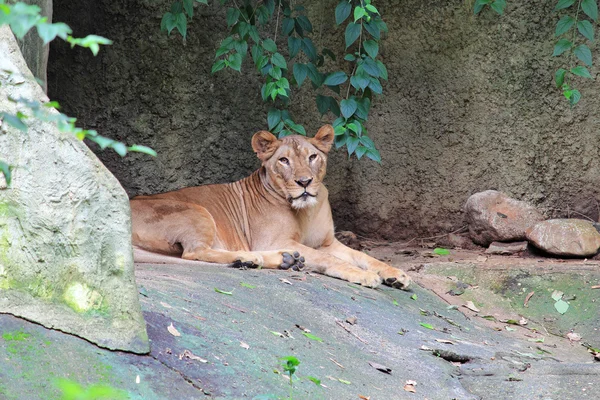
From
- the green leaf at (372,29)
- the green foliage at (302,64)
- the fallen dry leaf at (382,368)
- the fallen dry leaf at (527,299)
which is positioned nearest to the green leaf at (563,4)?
the green foliage at (302,64)

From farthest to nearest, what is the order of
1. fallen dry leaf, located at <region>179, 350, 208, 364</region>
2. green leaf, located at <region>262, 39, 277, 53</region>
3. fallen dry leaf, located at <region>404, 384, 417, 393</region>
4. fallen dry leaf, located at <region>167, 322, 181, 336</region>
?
green leaf, located at <region>262, 39, 277, 53</region>, fallen dry leaf, located at <region>404, 384, 417, 393</region>, fallen dry leaf, located at <region>167, 322, 181, 336</region>, fallen dry leaf, located at <region>179, 350, 208, 364</region>

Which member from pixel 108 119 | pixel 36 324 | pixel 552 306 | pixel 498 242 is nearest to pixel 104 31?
pixel 108 119

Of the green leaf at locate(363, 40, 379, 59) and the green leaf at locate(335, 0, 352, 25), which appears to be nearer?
the green leaf at locate(335, 0, 352, 25)

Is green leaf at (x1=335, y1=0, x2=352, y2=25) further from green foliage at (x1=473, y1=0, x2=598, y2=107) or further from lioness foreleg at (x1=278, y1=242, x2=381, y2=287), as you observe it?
lioness foreleg at (x1=278, y1=242, x2=381, y2=287)

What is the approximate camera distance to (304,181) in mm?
7047

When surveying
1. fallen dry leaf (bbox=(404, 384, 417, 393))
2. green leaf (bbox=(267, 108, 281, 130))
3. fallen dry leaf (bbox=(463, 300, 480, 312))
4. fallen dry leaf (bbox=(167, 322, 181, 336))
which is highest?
green leaf (bbox=(267, 108, 281, 130))

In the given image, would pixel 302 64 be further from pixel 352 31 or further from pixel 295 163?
pixel 295 163

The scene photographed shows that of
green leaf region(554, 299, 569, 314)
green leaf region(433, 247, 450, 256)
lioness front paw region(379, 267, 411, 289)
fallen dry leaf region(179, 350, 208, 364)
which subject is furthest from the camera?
green leaf region(433, 247, 450, 256)

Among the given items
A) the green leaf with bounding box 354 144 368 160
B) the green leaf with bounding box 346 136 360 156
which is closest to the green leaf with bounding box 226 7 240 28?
the green leaf with bounding box 346 136 360 156

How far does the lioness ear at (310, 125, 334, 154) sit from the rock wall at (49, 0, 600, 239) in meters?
1.15

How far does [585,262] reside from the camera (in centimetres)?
749

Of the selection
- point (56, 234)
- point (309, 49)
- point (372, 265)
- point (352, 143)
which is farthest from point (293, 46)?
point (56, 234)

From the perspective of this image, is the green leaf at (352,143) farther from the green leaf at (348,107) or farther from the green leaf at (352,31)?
the green leaf at (352,31)

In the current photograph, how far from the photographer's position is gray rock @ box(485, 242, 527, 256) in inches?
316
